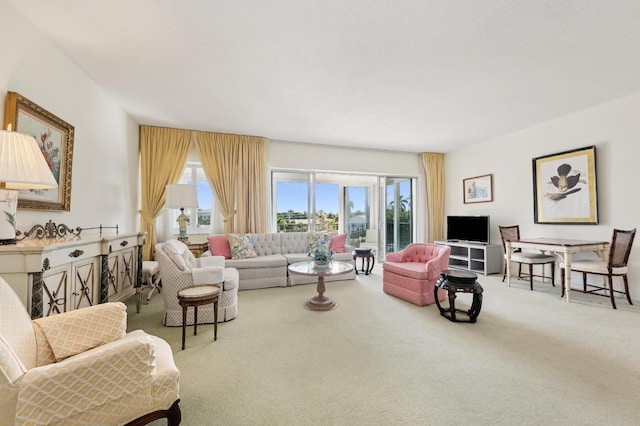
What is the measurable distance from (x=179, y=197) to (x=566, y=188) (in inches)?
245

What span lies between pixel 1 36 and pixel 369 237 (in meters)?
6.66

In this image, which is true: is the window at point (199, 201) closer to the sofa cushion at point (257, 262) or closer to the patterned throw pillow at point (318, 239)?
the sofa cushion at point (257, 262)

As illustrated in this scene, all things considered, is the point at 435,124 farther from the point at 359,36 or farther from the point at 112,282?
the point at 112,282

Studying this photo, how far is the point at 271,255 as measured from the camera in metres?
4.95

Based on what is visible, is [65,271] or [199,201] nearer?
[65,271]

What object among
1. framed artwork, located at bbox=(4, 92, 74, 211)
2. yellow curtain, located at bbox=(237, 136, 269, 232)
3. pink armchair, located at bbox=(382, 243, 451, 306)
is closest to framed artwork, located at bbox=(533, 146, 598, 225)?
pink armchair, located at bbox=(382, 243, 451, 306)

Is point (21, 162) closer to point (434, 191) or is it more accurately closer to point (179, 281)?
point (179, 281)

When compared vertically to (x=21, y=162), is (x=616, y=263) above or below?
below

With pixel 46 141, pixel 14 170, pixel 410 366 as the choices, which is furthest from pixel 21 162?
pixel 410 366

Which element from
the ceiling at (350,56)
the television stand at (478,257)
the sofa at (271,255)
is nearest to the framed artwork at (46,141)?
the ceiling at (350,56)

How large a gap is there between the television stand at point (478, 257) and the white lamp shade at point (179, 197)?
5.25 metres

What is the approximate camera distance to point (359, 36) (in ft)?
7.87

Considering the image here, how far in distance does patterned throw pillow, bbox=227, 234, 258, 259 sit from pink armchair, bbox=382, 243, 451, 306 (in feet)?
7.49

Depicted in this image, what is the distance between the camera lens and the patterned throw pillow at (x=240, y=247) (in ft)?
Answer: 15.0
